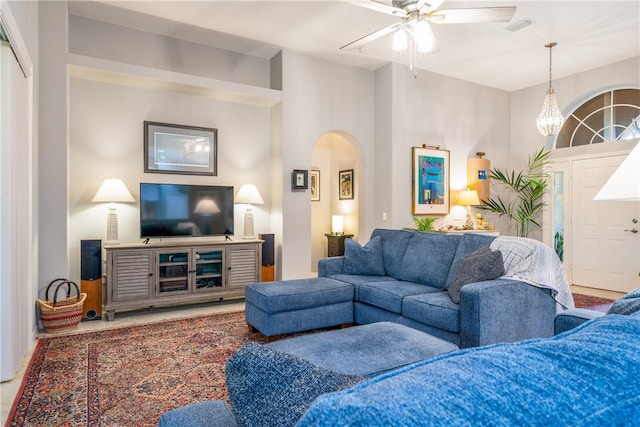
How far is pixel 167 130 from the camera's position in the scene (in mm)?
4586

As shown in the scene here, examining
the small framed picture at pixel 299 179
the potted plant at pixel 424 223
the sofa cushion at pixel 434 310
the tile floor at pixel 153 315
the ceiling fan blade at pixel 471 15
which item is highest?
the ceiling fan blade at pixel 471 15

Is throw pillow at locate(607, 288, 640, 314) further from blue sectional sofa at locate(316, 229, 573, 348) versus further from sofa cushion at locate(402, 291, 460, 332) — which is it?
sofa cushion at locate(402, 291, 460, 332)

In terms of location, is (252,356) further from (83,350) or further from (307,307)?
(83,350)

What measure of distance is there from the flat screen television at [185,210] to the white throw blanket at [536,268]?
10.4 feet

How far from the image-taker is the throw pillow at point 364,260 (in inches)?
151

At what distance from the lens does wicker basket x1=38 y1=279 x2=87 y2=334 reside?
11.3 feet

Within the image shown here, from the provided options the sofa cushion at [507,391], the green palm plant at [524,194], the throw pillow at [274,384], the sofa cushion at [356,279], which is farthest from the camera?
the green palm plant at [524,194]

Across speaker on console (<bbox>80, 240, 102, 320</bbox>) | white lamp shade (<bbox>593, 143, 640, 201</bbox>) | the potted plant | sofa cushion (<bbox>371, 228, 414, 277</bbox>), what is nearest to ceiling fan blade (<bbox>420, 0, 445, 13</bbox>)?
sofa cushion (<bbox>371, 228, 414, 277</bbox>)

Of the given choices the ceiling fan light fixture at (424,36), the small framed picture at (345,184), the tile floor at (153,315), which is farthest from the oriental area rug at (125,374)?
the small framed picture at (345,184)

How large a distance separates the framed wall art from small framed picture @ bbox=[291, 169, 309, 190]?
99 cm

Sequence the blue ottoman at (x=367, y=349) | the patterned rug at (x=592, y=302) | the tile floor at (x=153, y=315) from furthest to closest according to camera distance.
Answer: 1. the patterned rug at (x=592, y=302)
2. the tile floor at (x=153, y=315)
3. the blue ottoman at (x=367, y=349)

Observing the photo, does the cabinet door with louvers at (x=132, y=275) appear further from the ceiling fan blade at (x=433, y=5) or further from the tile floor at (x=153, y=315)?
the ceiling fan blade at (x=433, y=5)

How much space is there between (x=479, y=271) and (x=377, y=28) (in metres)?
3.08

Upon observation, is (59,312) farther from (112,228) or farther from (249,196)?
(249,196)
